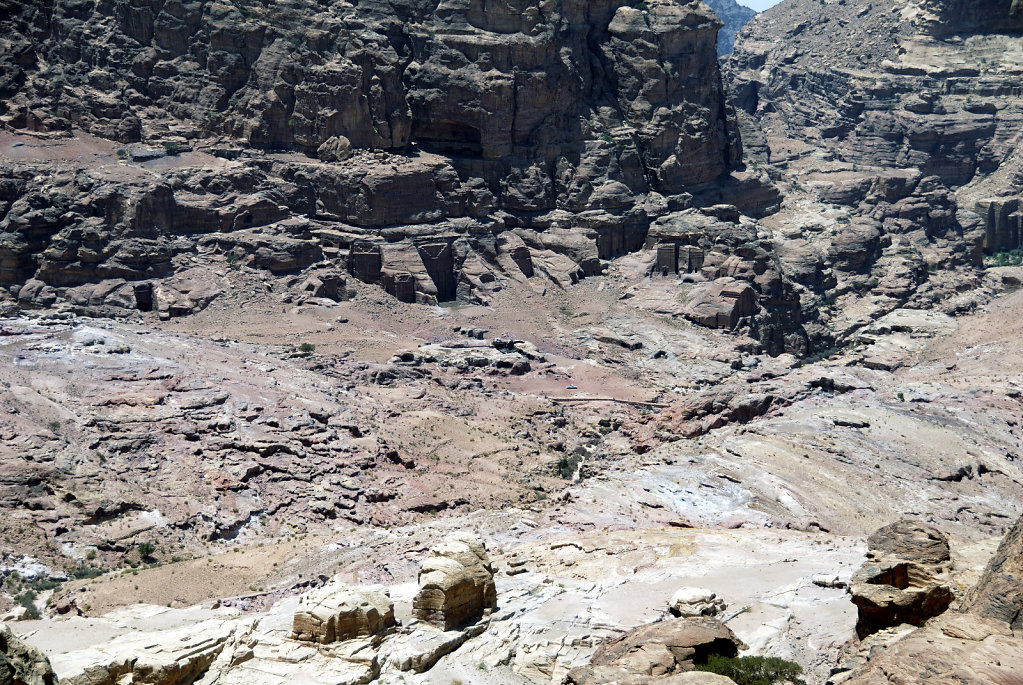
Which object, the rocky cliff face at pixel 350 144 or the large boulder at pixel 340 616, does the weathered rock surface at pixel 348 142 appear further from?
the large boulder at pixel 340 616

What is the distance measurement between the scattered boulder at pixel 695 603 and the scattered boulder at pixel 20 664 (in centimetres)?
1500

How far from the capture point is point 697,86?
99625 millimetres

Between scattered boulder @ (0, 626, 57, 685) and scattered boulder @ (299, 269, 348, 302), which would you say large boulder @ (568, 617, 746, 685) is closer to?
scattered boulder @ (0, 626, 57, 685)

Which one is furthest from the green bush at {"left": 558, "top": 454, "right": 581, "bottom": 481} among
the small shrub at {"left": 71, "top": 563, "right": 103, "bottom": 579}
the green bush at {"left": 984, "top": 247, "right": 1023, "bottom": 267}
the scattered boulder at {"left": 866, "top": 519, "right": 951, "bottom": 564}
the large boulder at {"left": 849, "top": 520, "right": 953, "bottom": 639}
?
the green bush at {"left": 984, "top": 247, "right": 1023, "bottom": 267}

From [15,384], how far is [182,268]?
21943mm

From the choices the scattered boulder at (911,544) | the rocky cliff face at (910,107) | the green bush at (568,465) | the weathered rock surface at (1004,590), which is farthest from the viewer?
the rocky cliff face at (910,107)

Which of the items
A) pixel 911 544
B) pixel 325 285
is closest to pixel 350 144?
pixel 325 285

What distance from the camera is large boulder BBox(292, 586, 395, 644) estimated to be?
30.2 m

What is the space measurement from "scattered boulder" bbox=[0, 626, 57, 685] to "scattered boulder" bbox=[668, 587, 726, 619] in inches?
591

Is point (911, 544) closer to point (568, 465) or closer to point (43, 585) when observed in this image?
point (43, 585)

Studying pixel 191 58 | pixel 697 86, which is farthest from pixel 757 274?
pixel 191 58

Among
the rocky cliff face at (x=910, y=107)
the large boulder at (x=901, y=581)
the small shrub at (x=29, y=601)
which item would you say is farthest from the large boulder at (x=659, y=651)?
the rocky cliff face at (x=910, y=107)

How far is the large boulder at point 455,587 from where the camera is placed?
3184cm

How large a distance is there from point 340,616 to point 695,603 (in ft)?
27.9
